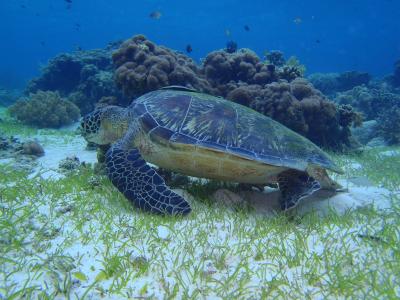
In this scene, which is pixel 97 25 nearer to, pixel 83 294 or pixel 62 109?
pixel 62 109

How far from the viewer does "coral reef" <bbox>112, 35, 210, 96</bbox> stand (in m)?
8.52

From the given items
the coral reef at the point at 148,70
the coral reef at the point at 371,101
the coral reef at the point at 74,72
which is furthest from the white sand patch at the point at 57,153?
the coral reef at the point at 371,101

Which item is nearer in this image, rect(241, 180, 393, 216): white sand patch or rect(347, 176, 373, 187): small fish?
rect(241, 180, 393, 216): white sand patch

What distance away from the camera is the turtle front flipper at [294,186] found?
165 inches

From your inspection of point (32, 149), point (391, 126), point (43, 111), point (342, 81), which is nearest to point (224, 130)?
→ point (32, 149)

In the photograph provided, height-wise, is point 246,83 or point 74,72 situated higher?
point 246,83

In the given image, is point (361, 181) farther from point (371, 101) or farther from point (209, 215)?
point (371, 101)

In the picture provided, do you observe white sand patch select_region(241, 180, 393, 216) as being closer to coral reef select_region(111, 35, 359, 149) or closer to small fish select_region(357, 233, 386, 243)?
small fish select_region(357, 233, 386, 243)

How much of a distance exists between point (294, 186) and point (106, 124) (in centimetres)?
356

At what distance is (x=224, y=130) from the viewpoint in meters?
4.53

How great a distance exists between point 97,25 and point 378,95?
17485 centimetres

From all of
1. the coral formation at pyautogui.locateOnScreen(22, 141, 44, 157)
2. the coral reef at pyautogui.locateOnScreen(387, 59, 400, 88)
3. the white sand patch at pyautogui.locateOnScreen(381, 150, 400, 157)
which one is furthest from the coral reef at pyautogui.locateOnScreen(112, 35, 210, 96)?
the coral reef at pyautogui.locateOnScreen(387, 59, 400, 88)

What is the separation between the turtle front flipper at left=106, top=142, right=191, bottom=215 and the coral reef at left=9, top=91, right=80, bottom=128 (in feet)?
32.9

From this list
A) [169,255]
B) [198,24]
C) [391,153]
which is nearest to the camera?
[169,255]
